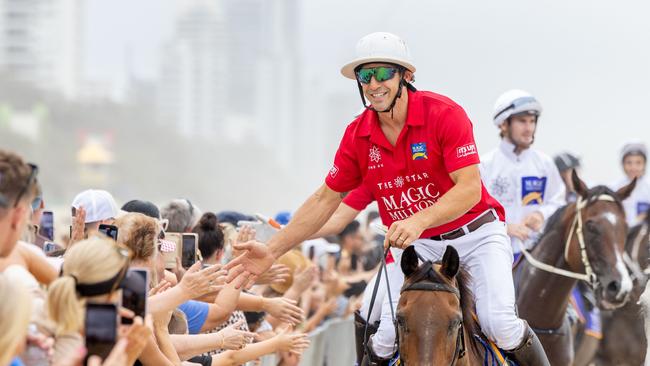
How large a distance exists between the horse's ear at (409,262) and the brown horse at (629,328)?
5.28 meters

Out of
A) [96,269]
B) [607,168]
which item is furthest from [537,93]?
[96,269]

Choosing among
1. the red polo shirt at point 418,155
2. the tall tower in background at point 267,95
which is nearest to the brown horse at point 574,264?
the red polo shirt at point 418,155

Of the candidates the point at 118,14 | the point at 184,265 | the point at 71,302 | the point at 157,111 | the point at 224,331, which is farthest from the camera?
the point at 118,14

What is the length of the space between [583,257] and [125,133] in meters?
100

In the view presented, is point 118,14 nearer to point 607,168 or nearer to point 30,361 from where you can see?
point 607,168

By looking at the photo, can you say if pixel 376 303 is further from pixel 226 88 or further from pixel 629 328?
pixel 226 88

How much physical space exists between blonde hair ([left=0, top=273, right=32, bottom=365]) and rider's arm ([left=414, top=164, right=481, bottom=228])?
9.52 feet

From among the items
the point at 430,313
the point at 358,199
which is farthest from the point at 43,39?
the point at 430,313

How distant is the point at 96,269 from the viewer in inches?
204

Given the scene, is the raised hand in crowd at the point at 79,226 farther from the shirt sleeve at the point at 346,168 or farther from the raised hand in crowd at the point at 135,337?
the raised hand in crowd at the point at 135,337

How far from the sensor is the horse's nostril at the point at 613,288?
10.5m

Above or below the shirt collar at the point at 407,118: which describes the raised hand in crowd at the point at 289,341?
below

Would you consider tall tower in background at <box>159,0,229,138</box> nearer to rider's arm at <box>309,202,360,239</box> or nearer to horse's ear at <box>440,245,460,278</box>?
rider's arm at <box>309,202,360,239</box>

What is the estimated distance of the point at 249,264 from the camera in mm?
8141
